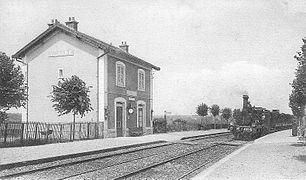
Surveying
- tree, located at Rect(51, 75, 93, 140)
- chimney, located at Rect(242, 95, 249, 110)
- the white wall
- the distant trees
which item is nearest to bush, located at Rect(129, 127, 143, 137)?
the white wall

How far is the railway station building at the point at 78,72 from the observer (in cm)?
2209

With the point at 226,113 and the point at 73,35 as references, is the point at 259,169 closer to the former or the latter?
the point at 73,35

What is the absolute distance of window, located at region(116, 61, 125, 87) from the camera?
78.1ft

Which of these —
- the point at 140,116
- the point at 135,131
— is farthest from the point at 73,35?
the point at 140,116

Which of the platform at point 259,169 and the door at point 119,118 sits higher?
the door at point 119,118

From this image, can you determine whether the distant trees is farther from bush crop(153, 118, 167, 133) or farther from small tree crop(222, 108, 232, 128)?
bush crop(153, 118, 167, 133)

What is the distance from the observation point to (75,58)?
75.2 feet

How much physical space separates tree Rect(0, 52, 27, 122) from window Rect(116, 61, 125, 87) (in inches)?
313

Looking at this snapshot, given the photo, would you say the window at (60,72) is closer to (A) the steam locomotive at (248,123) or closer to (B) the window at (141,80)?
(B) the window at (141,80)

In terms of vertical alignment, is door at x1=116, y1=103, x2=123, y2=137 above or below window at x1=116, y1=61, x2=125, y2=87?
below

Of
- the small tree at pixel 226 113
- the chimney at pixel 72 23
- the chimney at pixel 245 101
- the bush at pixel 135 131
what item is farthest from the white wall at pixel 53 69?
the small tree at pixel 226 113

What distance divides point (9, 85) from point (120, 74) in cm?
918

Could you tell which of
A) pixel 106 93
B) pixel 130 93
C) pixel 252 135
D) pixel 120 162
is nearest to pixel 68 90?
pixel 106 93

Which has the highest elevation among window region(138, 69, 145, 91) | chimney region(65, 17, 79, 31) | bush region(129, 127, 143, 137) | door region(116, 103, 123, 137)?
chimney region(65, 17, 79, 31)
